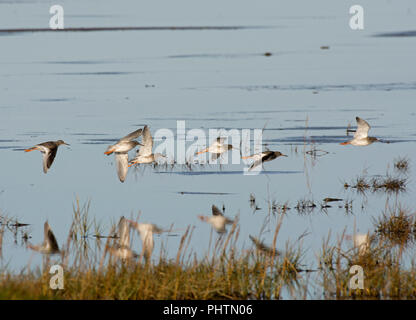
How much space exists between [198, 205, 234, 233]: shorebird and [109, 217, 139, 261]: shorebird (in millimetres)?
1059

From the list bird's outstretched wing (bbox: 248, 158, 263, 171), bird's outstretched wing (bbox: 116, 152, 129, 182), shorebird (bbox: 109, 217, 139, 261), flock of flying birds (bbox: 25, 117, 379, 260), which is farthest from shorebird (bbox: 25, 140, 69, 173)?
bird's outstretched wing (bbox: 248, 158, 263, 171)

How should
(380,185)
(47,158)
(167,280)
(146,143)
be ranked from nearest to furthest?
(167,280), (146,143), (47,158), (380,185)

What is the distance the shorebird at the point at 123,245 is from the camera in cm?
962

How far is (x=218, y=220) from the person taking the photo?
40.7 feet

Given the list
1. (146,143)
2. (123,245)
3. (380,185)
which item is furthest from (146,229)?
(380,185)

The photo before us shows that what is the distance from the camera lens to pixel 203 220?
12.5 meters

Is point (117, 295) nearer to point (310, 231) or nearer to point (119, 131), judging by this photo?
point (310, 231)

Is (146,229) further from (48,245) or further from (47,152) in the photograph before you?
(47,152)

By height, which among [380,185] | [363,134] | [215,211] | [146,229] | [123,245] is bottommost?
[123,245]

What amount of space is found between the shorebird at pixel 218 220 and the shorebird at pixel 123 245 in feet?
3.47

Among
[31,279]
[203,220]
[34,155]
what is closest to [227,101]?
[34,155]

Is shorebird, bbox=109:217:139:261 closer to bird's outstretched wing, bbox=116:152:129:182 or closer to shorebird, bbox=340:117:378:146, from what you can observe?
bird's outstretched wing, bbox=116:152:129:182

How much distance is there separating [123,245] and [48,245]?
1.10 meters

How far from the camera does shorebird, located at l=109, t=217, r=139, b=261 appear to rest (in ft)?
31.6
